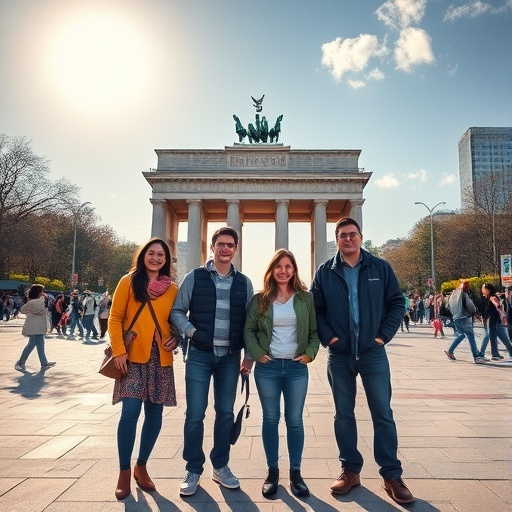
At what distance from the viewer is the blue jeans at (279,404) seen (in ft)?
12.0

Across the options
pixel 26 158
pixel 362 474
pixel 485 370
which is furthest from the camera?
pixel 26 158

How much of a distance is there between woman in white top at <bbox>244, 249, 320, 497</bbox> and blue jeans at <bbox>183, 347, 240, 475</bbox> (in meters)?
0.28

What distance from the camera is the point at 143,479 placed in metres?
3.58

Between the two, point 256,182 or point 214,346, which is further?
point 256,182

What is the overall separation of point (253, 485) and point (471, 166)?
99.4m

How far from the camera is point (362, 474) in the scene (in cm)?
392

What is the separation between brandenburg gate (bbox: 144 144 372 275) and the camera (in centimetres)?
3844

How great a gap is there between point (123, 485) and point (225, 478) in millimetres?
814

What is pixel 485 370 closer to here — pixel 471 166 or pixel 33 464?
pixel 33 464

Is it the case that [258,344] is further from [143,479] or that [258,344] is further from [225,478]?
[143,479]

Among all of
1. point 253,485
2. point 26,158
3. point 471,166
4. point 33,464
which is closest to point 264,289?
point 253,485

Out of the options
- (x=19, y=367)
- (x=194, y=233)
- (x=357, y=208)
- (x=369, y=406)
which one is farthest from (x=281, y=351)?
(x=357, y=208)

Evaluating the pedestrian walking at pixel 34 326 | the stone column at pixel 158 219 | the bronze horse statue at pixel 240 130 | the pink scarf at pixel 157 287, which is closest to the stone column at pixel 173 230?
the stone column at pixel 158 219

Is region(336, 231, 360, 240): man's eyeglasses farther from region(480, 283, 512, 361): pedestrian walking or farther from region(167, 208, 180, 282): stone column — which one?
region(167, 208, 180, 282): stone column
